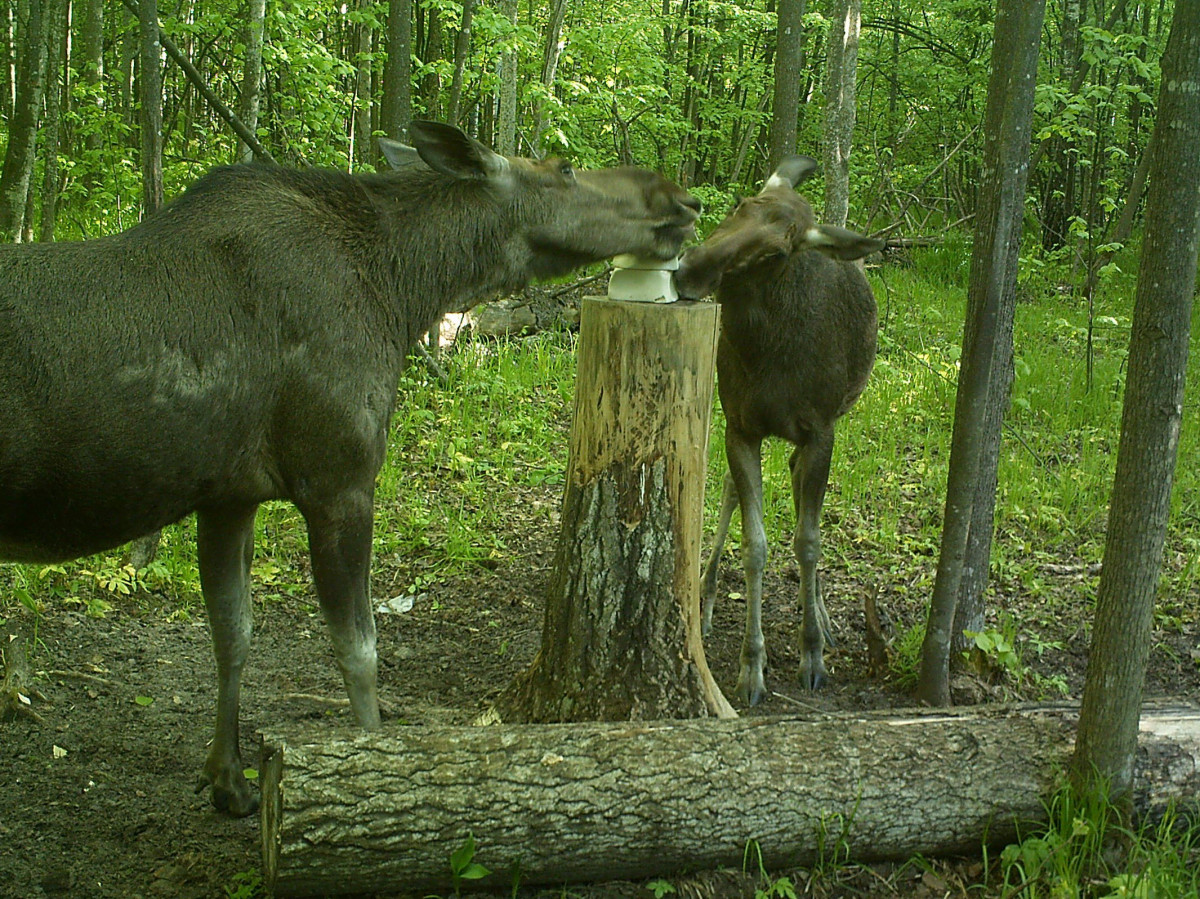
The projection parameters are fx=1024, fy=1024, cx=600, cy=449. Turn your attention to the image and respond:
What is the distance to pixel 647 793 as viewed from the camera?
11.1 feet

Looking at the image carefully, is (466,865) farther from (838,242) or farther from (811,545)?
(838,242)

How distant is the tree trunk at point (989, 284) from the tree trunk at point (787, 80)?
4.68m

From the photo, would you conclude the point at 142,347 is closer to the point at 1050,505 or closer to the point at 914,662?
the point at 914,662

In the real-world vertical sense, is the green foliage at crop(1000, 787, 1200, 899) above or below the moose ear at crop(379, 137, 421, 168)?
below

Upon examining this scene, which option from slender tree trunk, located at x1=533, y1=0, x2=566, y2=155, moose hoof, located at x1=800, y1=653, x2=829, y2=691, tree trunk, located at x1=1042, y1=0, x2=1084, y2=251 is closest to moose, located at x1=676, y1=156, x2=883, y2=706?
moose hoof, located at x1=800, y1=653, x2=829, y2=691

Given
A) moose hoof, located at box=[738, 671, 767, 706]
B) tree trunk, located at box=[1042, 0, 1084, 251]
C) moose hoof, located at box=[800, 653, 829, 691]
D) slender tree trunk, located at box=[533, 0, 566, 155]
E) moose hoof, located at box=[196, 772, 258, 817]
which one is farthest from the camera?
tree trunk, located at box=[1042, 0, 1084, 251]

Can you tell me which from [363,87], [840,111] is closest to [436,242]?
[840,111]

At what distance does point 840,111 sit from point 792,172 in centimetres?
393

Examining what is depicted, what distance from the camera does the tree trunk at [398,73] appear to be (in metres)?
8.25

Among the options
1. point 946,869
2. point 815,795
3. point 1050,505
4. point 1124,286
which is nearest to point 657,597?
point 815,795

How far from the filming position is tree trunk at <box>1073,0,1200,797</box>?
9.97 feet

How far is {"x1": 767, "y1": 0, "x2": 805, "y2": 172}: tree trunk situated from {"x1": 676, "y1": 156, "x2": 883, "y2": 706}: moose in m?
3.74

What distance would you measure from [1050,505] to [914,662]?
2.69 meters

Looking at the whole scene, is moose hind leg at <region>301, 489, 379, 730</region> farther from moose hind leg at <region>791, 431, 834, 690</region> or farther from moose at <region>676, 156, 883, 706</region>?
moose hind leg at <region>791, 431, 834, 690</region>
